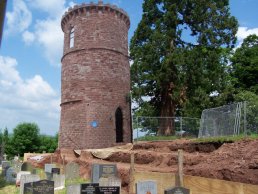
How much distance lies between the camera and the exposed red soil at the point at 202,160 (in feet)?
30.8

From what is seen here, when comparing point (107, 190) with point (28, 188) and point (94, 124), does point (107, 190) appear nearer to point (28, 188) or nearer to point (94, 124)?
point (28, 188)

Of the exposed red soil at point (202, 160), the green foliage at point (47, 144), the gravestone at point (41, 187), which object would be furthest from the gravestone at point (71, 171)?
the green foliage at point (47, 144)

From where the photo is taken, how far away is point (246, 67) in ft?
105

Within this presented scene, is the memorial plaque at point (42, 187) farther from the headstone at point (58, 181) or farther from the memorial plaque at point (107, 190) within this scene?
the headstone at point (58, 181)

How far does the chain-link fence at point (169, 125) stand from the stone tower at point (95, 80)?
3.64 m

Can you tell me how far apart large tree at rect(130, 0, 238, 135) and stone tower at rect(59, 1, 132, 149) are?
2127 mm

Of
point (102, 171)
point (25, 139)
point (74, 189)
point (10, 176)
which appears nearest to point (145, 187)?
point (74, 189)

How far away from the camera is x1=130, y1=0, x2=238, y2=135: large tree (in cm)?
2088

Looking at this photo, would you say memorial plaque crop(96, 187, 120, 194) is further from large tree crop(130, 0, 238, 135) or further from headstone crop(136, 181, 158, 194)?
large tree crop(130, 0, 238, 135)

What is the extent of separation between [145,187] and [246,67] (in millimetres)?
26306

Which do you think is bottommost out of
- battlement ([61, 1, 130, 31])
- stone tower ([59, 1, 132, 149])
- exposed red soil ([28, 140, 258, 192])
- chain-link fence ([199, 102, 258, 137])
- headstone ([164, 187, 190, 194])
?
headstone ([164, 187, 190, 194])

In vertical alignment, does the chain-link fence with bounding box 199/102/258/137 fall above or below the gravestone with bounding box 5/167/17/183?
above

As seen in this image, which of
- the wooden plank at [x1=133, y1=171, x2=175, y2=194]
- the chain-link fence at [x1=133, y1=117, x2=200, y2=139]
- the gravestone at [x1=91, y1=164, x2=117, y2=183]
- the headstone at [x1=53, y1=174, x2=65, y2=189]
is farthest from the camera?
the chain-link fence at [x1=133, y1=117, x2=200, y2=139]

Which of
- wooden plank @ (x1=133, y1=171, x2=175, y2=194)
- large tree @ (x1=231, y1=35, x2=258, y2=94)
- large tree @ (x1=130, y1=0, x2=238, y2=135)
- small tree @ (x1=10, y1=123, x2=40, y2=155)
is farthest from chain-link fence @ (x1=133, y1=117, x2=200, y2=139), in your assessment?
small tree @ (x1=10, y1=123, x2=40, y2=155)
